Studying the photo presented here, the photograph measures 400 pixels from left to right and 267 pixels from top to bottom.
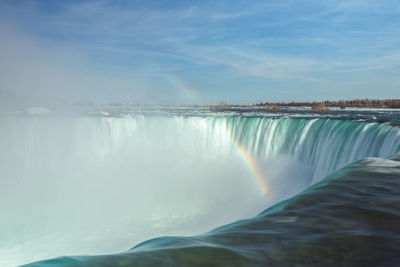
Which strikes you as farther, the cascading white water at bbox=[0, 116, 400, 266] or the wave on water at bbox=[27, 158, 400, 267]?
the cascading white water at bbox=[0, 116, 400, 266]

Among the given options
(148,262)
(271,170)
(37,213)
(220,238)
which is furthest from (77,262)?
(271,170)

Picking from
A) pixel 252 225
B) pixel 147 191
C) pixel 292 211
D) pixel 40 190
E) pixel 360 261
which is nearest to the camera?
pixel 360 261

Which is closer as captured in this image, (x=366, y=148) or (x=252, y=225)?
(x=252, y=225)

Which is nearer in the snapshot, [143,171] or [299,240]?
[299,240]

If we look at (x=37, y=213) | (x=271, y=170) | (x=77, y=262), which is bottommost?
(x=37, y=213)

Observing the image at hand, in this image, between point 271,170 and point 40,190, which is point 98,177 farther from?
point 271,170

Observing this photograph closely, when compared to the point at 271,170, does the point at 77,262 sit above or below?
above

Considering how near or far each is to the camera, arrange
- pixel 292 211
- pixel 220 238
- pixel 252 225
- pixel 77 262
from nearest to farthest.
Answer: pixel 77 262 < pixel 220 238 < pixel 252 225 < pixel 292 211

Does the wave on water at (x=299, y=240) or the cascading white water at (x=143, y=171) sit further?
the cascading white water at (x=143, y=171)
